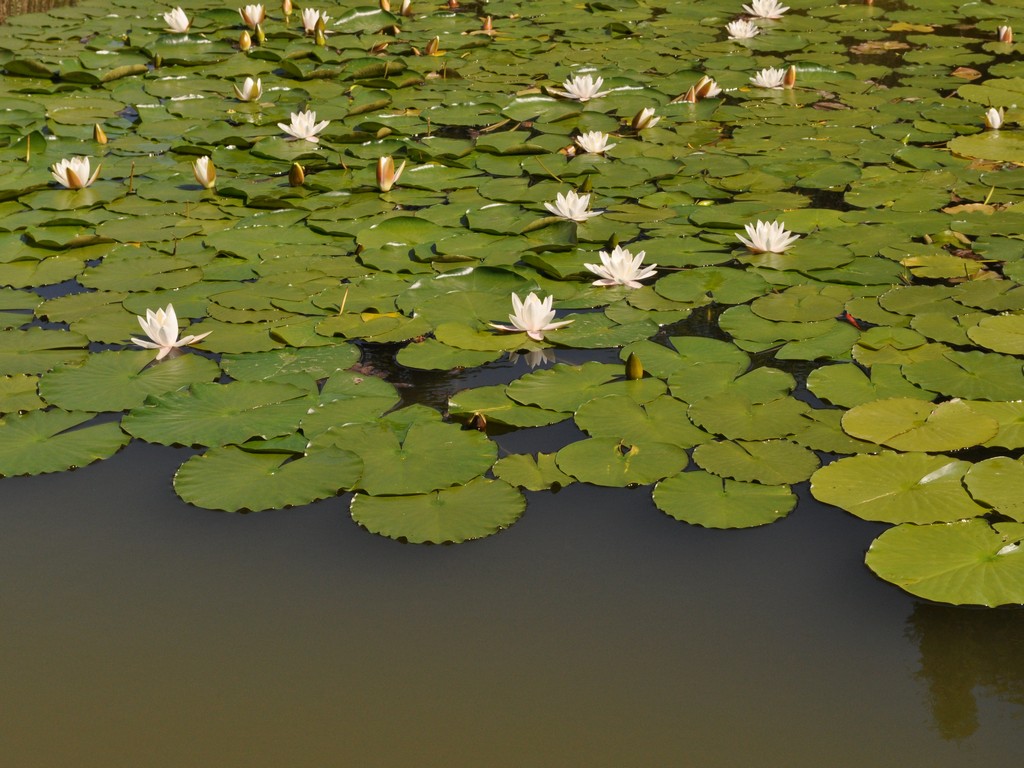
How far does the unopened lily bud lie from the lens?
3.25m

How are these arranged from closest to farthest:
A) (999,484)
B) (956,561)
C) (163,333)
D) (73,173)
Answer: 1. (956,561)
2. (999,484)
3. (163,333)
4. (73,173)

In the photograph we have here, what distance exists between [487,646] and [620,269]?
1857mm

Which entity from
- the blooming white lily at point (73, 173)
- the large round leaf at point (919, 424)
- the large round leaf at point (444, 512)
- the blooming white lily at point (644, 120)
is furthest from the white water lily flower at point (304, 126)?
the large round leaf at point (919, 424)

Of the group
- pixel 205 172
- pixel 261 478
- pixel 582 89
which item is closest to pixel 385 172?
pixel 205 172

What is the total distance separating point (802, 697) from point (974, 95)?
4.71m

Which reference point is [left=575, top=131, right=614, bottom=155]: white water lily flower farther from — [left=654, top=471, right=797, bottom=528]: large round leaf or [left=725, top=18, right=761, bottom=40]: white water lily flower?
[left=654, top=471, right=797, bottom=528]: large round leaf

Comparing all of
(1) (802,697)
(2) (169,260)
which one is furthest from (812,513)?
(2) (169,260)

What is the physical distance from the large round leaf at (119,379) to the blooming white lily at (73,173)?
1613 mm

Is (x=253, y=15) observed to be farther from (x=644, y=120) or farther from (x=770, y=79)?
(x=770, y=79)

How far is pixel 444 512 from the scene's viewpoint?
2.71 metres

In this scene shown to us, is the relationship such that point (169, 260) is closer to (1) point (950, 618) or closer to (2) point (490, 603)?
(2) point (490, 603)

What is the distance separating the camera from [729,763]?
79.8 inches

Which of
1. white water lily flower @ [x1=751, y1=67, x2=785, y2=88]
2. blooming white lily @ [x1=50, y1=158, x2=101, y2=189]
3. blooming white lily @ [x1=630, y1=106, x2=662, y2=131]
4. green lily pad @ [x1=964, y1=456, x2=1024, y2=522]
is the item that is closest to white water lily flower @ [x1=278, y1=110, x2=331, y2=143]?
blooming white lily @ [x1=50, y1=158, x2=101, y2=189]

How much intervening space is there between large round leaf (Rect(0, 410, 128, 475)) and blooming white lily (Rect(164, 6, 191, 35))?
4.87 metres
